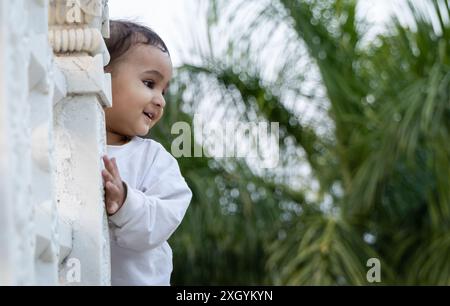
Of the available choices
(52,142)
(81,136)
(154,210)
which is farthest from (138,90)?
(52,142)

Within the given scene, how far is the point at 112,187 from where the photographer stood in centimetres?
258

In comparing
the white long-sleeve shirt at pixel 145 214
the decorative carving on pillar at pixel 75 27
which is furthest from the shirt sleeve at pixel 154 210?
the decorative carving on pillar at pixel 75 27

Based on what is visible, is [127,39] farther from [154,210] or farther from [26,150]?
[26,150]

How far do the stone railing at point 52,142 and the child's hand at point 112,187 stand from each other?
4cm

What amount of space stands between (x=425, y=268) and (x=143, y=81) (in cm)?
459

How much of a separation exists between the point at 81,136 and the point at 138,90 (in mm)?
588

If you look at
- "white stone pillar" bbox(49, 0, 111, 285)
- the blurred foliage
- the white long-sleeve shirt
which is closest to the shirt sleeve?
the white long-sleeve shirt

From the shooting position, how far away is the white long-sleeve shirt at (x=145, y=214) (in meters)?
2.67

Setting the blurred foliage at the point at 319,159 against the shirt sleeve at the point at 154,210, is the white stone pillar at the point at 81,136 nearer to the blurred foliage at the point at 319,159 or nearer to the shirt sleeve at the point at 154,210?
the shirt sleeve at the point at 154,210

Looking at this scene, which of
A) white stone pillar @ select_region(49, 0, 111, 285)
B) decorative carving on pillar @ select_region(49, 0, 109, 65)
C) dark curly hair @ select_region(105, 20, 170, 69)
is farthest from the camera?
dark curly hair @ select_region(105, 20, 170, 69)

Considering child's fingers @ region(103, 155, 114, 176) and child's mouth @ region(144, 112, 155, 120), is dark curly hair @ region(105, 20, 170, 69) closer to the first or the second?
child's mouth @ region(144, 112, 155, 120)

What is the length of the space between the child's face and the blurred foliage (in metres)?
4.26

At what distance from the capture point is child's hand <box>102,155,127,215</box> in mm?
2570
